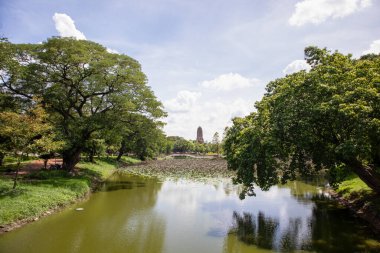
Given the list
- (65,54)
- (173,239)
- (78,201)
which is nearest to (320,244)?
(173,239)

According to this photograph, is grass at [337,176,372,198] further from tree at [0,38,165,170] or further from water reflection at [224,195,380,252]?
tree at [0,38,165,170]

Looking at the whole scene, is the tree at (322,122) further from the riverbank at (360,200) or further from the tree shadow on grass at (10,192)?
the tree shadow on grass at (10,192)

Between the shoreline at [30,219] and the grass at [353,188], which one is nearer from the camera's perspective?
the shoreline at [30,219]

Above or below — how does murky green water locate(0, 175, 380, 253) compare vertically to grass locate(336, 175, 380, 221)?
below

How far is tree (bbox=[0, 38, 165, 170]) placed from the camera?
29.1 meters

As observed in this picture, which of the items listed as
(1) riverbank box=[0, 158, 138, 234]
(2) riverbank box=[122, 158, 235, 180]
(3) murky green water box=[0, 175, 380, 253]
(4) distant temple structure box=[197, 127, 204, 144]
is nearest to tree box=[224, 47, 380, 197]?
(3) murky green water box=[0, 175, 380, 253]

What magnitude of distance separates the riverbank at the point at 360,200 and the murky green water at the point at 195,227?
Result: 95 cm

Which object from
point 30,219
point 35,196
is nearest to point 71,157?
point 35,196

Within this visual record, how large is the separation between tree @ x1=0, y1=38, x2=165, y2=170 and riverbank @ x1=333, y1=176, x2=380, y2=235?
75.3 feet

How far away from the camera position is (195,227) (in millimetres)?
17922

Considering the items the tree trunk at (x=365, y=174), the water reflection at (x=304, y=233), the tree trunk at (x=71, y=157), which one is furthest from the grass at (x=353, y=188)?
the tree trunk at (x=71, y=157)

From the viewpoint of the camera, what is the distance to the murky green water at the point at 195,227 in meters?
14.5

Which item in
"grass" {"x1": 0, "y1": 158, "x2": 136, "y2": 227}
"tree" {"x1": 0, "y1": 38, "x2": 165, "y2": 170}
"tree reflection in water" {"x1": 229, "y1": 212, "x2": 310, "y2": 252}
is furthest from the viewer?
"tree" {"x1": 0, "y1": 38, "x2": 165, "y2": 170}

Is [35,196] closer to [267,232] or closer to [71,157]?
[71,157]
